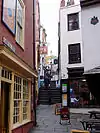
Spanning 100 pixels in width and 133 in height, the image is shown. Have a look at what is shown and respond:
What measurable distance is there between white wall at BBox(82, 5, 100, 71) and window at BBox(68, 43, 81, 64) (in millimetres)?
13861

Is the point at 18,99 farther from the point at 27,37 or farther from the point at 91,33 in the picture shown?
the point at 91,33

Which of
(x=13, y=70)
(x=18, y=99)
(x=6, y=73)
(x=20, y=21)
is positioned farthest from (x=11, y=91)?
(x=20, y=21)

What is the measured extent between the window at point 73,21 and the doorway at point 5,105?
14.6 metres

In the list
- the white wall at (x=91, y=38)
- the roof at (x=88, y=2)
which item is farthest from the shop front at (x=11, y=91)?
the roof at (x=88, y=2)

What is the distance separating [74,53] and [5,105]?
14.0 m

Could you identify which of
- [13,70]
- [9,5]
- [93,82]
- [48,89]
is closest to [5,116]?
[13,70]

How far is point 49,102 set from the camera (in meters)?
24.6

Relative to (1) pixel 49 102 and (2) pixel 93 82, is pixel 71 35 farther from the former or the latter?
(2) pixel 93 82

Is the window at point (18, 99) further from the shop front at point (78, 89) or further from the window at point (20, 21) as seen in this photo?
the shop front at point (78, 89)

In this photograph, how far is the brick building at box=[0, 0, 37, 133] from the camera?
25.1ft

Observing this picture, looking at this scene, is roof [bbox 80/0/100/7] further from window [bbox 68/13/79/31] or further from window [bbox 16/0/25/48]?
window [bbox 68/13/79/31]

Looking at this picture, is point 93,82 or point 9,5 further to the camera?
point 9,5

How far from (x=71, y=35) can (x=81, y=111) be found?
6396 millimetres

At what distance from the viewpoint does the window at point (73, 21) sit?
74.3 feet
